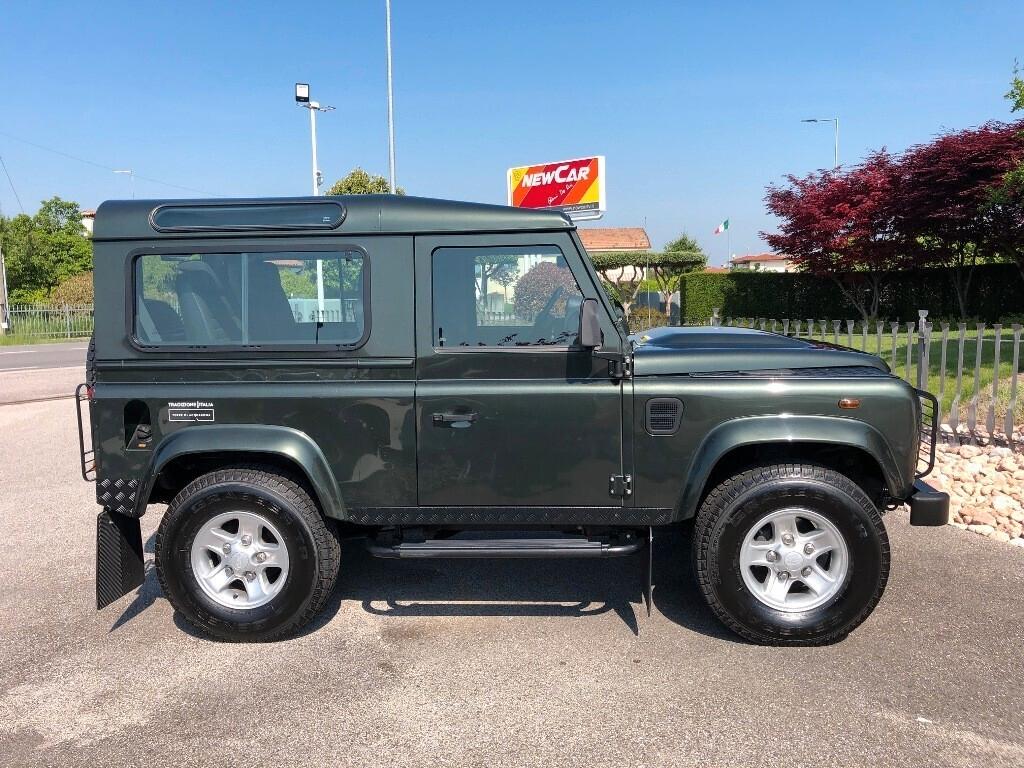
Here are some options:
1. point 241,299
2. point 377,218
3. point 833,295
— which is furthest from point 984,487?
point 833,295

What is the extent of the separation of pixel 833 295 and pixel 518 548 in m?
18.3

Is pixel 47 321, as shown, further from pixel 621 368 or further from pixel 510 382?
pixel 621 368

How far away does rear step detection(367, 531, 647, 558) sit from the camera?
3592 mm

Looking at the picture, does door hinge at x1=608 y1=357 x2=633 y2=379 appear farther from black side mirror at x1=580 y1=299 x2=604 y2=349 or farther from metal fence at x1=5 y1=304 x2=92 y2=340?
metal fence at x1=5 y1=304 x2=92 y2=340

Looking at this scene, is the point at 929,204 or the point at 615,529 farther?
the point at 929,204

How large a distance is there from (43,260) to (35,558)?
163ft

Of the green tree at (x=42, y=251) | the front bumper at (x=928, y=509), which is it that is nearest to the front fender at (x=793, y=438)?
A: the front bumper at (x=928, y=509)

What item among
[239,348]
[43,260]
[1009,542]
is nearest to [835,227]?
[1009,542]

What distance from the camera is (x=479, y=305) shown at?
12.0ft

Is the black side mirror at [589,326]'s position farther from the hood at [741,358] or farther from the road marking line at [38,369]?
the road marking line at [38,369]

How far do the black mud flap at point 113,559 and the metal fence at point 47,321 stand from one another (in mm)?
31517

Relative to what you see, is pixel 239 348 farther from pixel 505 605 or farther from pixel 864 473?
pixel 864 473

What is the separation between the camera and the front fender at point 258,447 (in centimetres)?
358

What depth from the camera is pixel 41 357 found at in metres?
22.1
